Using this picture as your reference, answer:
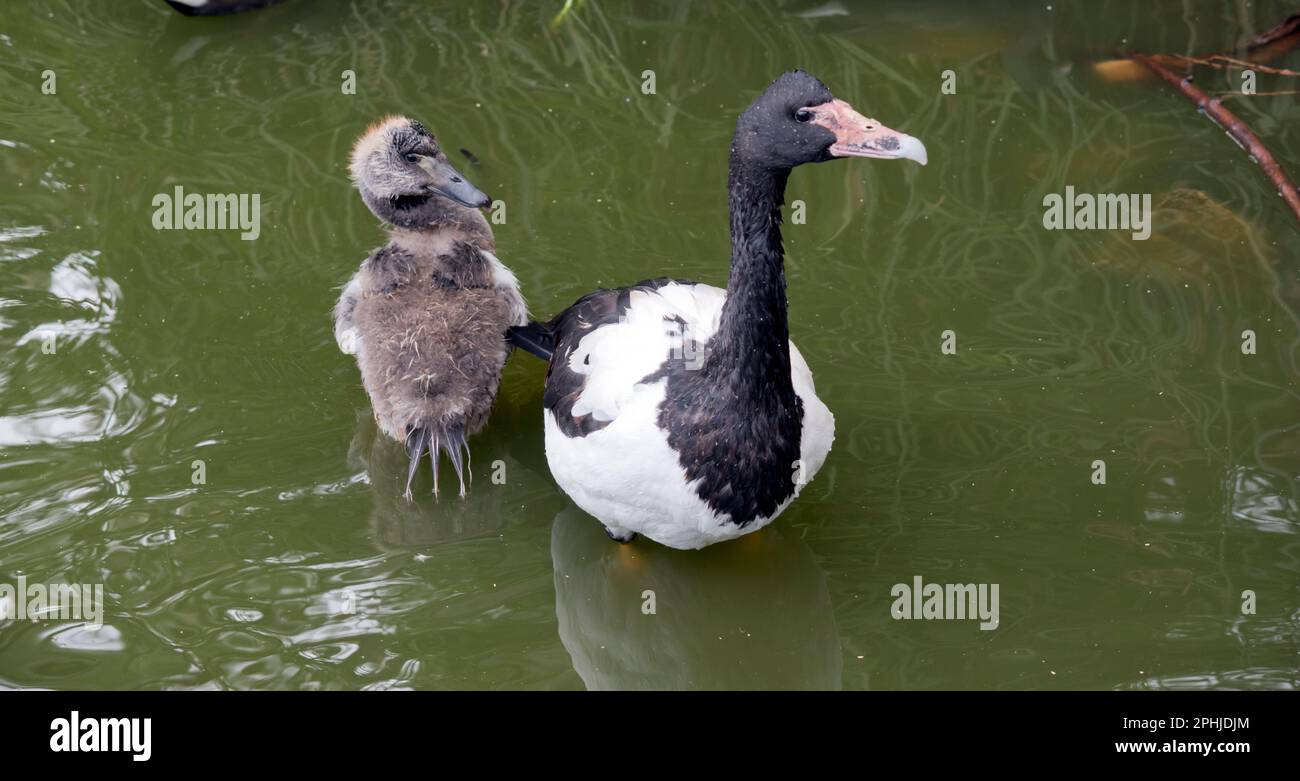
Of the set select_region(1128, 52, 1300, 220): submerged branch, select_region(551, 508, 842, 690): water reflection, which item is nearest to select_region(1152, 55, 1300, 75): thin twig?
select_region(1128, 52, 1300, 220): submerged branch

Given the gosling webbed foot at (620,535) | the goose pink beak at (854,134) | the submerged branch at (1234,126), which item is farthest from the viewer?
the submerged branch at (1234,126)

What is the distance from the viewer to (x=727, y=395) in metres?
4.22

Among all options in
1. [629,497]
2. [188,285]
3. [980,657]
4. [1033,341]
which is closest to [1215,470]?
[1033,341]

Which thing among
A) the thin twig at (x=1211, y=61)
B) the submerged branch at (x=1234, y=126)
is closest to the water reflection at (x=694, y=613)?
the submerged branch at (x=1234, y=126)

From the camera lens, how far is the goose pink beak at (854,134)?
3.90m

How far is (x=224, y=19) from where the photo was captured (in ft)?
23.1

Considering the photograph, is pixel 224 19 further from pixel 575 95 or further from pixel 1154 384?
pixel 1154 384

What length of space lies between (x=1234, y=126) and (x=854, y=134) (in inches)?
126

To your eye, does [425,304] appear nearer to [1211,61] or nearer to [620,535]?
[620,535]

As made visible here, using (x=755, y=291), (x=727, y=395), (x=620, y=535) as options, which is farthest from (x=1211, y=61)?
(x=620, y=535)

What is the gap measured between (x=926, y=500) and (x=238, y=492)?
2.31 meters

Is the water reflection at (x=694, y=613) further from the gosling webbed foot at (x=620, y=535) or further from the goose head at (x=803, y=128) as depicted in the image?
the goose head at (x=803, y=128)

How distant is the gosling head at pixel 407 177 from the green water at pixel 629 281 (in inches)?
23.1

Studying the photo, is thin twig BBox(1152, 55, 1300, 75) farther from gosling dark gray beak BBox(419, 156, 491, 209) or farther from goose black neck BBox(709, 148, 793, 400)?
gosling dark gray beak BBox(419, 156, 491, 209)
